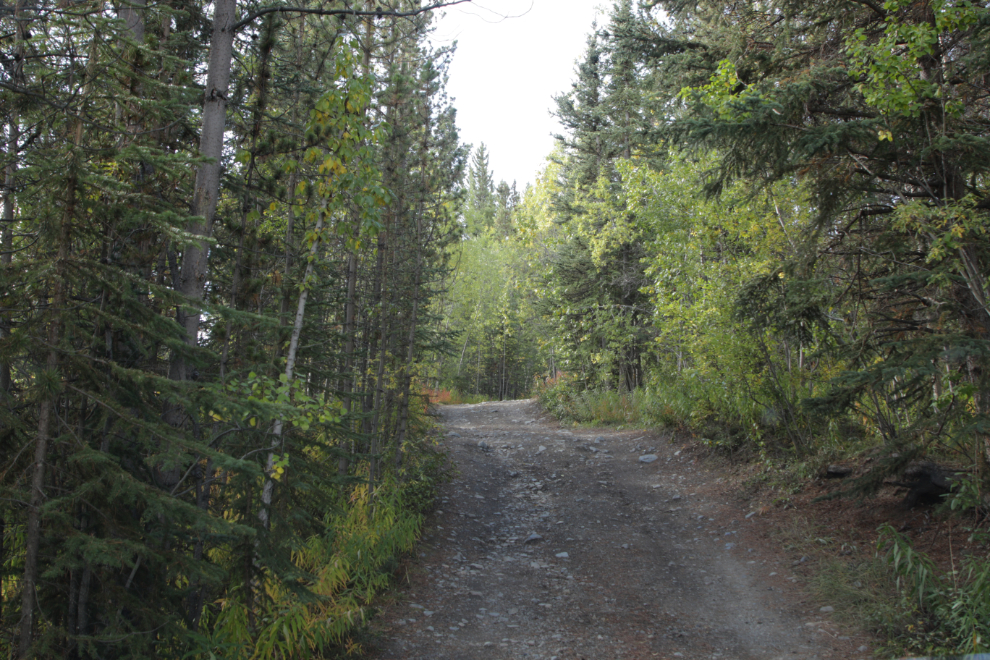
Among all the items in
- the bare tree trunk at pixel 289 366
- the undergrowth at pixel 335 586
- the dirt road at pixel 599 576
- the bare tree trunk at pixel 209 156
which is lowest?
the dirt road at pixel 599 576

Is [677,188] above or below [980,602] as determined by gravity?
above

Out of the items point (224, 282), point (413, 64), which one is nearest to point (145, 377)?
point (224, 282)

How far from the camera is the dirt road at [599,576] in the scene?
196 inches

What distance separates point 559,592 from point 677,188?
699 cm

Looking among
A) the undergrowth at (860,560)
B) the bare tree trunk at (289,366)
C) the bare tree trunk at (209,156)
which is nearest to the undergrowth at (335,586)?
the bare tree trunk at (289,366)

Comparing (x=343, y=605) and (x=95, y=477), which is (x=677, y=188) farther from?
(x=95, y=477)

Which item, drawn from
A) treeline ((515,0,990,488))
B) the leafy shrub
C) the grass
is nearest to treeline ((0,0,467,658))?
treeline ((515,0,990,488))

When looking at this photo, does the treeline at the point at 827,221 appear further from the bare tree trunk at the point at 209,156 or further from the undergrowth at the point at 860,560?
the bare tree trunk at the point at 209,156

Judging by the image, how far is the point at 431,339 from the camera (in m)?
10.0

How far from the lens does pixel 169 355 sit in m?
4.93

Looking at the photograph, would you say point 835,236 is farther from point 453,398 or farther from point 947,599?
point 453,398

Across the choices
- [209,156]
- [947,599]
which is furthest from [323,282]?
[947,599]

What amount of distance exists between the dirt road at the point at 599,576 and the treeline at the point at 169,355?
0.86 metres

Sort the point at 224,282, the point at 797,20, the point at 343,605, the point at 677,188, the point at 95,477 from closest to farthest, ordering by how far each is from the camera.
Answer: the point at 95,477 < the point at 343,605 < the point at 224,282 < the point at 797,20 < the point at 677,188
